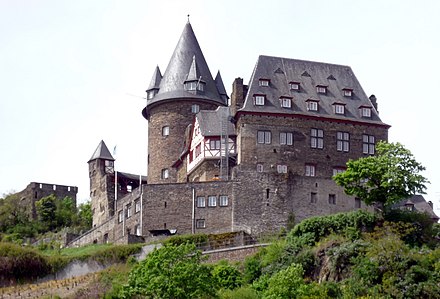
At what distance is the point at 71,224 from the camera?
9862 centimetres

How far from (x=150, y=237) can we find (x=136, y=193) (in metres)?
4.14

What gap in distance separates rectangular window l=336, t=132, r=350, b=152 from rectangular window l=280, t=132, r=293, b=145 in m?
3.24

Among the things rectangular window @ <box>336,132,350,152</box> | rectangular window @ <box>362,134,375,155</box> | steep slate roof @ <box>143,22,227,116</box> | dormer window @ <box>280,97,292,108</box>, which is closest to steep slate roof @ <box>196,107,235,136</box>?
steep slate roof @ <box>143,22,227,116</box>

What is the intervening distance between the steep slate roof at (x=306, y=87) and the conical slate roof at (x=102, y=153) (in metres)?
18.2

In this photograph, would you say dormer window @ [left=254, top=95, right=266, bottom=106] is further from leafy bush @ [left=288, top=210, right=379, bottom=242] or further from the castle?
leafy bush @ [left=288, top=210, right=379, bottom=242]

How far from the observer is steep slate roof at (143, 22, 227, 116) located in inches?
3403

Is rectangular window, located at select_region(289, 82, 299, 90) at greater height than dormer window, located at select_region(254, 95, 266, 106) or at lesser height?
greater

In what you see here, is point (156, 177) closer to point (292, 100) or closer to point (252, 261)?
point (292, 100)

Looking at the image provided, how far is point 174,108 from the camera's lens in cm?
8650

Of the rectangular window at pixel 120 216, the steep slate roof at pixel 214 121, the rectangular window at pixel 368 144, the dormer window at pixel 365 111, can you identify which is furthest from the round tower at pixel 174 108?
the rectangular window at pixel 368 144

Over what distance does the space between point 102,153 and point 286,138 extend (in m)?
21.0

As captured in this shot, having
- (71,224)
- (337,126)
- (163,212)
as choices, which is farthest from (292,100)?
(71,224)

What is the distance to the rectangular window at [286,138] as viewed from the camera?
7950 centimetres

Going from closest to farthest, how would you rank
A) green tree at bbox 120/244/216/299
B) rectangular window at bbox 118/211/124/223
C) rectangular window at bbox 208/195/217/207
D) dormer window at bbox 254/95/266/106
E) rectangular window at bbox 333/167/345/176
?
green tree at bbox 120/244/216/299 → rectangular window at bbox 208/195/217/207 → dormer window at bbox 254/95/266/106 → rectangular window at bbox 333/167/345/176 → rectangular window at bbox 118/211/124/223
